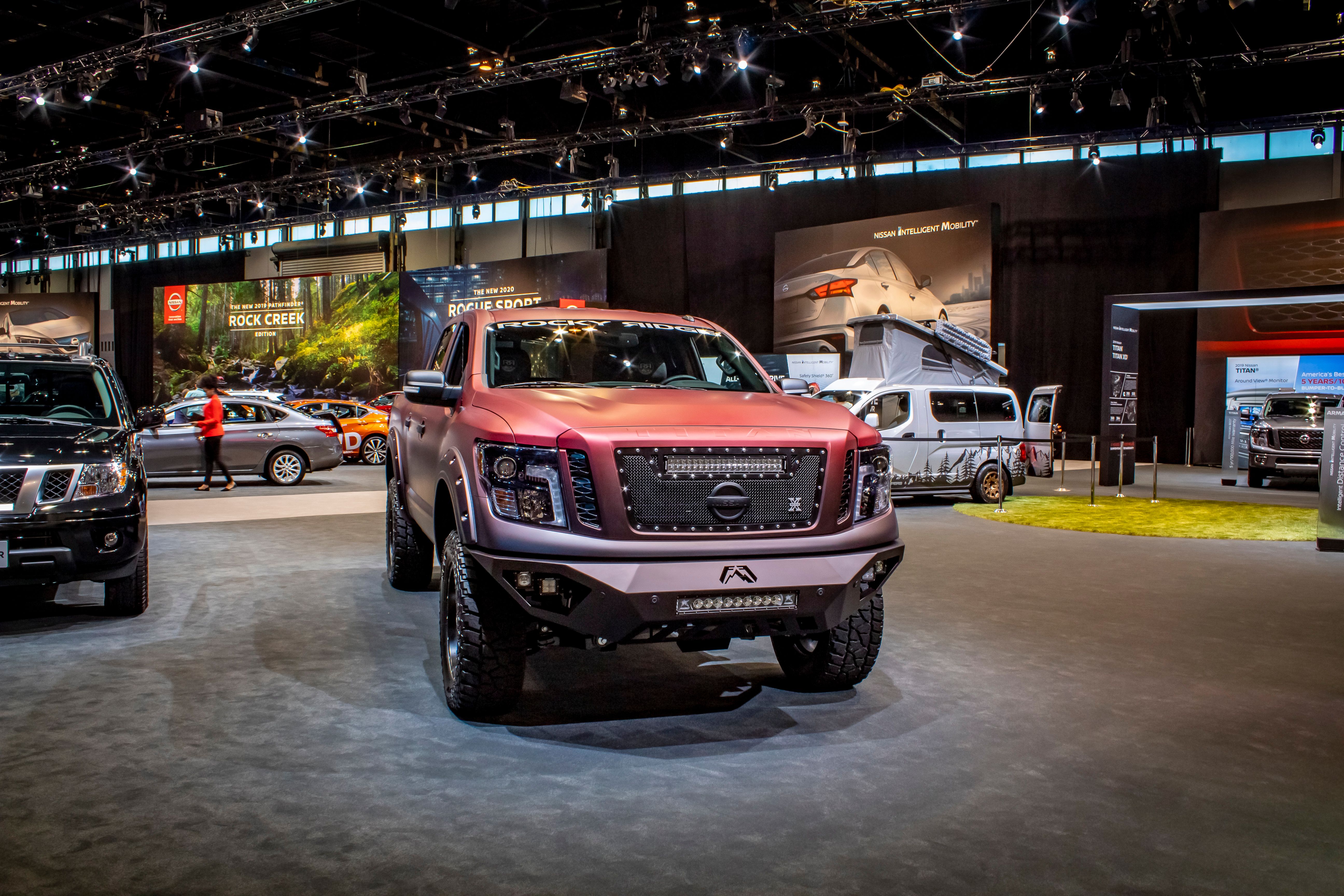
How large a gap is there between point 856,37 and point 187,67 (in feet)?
42.1

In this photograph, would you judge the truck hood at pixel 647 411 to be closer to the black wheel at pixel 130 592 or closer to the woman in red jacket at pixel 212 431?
the black wheel at pixel 130 592

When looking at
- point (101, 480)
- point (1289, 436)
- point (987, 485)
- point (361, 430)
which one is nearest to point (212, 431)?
point (361, 430)

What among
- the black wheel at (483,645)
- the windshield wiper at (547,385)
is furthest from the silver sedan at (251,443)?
the black wheel at (483,645)

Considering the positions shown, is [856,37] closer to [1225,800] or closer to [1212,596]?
[1212,596]

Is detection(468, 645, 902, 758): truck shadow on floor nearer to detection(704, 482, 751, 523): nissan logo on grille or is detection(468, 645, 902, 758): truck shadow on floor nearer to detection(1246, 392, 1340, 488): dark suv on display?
detection(704, 482, 751, 523): nissan logo on grille

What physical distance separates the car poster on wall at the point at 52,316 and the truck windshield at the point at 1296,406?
126 feet

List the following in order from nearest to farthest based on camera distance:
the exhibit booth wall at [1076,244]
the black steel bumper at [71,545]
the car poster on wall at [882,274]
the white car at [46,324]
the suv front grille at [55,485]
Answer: the black steel bumper at [71,545], the suv front grille at [55,485], the car poster on wall at [882,274], the exhibit booth wall at [1076,244], the white car at [46,324]

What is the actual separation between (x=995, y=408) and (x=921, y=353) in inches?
253

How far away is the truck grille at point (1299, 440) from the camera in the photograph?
1739 centimetres

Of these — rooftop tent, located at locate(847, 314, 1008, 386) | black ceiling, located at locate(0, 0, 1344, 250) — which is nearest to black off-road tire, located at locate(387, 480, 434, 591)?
black ceiling, located at locate(0, 0, 1344, 250)

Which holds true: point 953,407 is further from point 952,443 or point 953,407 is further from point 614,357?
point 614,357

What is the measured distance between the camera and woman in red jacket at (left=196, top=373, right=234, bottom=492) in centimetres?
1498

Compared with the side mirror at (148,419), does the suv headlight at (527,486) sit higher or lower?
lower

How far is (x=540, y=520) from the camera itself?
3961mm
